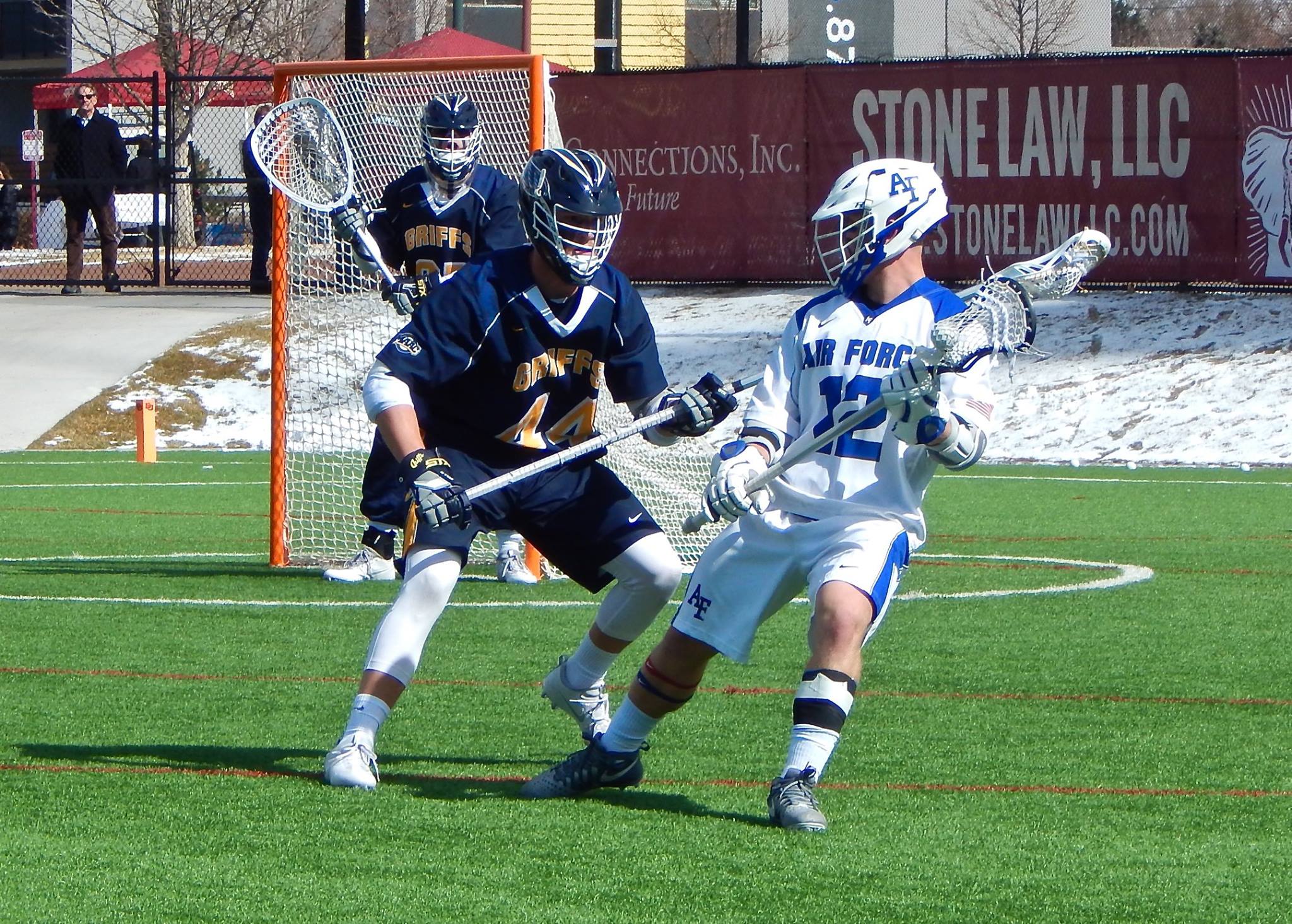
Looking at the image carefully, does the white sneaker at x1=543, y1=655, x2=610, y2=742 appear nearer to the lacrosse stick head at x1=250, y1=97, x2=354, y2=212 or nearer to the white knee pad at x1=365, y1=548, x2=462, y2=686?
the white knee pad at x1=365, y1=548, x2=462, y2=686

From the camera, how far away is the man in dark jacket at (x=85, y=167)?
22.0 meters

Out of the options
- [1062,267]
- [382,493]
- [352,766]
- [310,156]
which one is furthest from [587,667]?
[310,156]

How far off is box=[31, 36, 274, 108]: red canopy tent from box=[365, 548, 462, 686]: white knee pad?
20832 millimetres

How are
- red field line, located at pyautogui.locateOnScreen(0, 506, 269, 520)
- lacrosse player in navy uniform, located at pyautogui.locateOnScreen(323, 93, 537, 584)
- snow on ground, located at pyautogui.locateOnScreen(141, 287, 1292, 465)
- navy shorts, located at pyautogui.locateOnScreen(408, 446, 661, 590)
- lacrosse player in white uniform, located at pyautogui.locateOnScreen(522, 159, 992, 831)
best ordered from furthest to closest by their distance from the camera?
snow on ground, located at pyautogui.locateOnScreen(141, 287, 1292, 465) < red field line, located at pyautogui.locateOnScreen(0, 506, 269, 520) < lacrosse player in navy uniform, located at pyautogui.locateOnScreen(323, 93, 537, 584) < navy shorts, located at pyautogui.locateOnScreen(408, 446, 661, 590) < lacrosse player in white uniform, located at pyautogui.locateOnScreen(522, 159, 992, 831)

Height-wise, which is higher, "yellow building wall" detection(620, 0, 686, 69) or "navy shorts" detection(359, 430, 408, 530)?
"yellow building wall" detection(620, 0, 686, 69)

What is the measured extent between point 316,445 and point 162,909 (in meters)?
7.09

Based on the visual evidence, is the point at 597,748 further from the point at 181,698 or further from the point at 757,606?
the point at 181,698

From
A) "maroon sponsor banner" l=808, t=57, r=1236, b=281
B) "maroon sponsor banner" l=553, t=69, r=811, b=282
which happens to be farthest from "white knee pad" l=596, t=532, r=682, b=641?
"maroon sponsor banner" l=553, t=69, r=811, b=282

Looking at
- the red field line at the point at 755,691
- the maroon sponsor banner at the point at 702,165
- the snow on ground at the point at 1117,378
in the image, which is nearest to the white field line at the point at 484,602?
the red field line at the point at 755,691

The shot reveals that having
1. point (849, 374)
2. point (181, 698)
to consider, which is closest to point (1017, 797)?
point (849, 374)

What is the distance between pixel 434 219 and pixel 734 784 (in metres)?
3.95

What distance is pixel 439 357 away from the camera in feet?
16.0

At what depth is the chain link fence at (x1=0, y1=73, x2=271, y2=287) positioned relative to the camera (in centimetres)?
2203

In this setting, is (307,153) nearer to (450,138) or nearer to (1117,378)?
(450,138)
